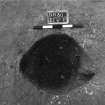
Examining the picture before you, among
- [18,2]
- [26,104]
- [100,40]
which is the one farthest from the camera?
[18,2]

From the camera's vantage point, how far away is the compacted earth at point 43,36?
2.92 metres

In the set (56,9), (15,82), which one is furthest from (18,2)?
(15,82)

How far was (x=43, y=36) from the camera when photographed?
319cm

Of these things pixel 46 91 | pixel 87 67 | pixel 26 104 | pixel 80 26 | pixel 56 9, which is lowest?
pixel 26 104

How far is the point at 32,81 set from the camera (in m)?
2.99

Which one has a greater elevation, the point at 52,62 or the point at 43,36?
the point at 43,36

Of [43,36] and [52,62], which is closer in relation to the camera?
[52,62]

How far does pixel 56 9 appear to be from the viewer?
10.8 ft

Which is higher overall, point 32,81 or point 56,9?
point 56,9

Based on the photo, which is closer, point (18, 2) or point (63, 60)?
point (63, 60)

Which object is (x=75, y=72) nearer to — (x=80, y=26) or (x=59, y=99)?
(x=59, y=99)

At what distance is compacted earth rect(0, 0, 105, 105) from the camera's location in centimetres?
292

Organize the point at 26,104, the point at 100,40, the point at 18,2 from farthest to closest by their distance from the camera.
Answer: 1. the point at 18,2
2. the point at 100,40
3. the point at 26,104

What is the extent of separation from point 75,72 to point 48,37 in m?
0.84
